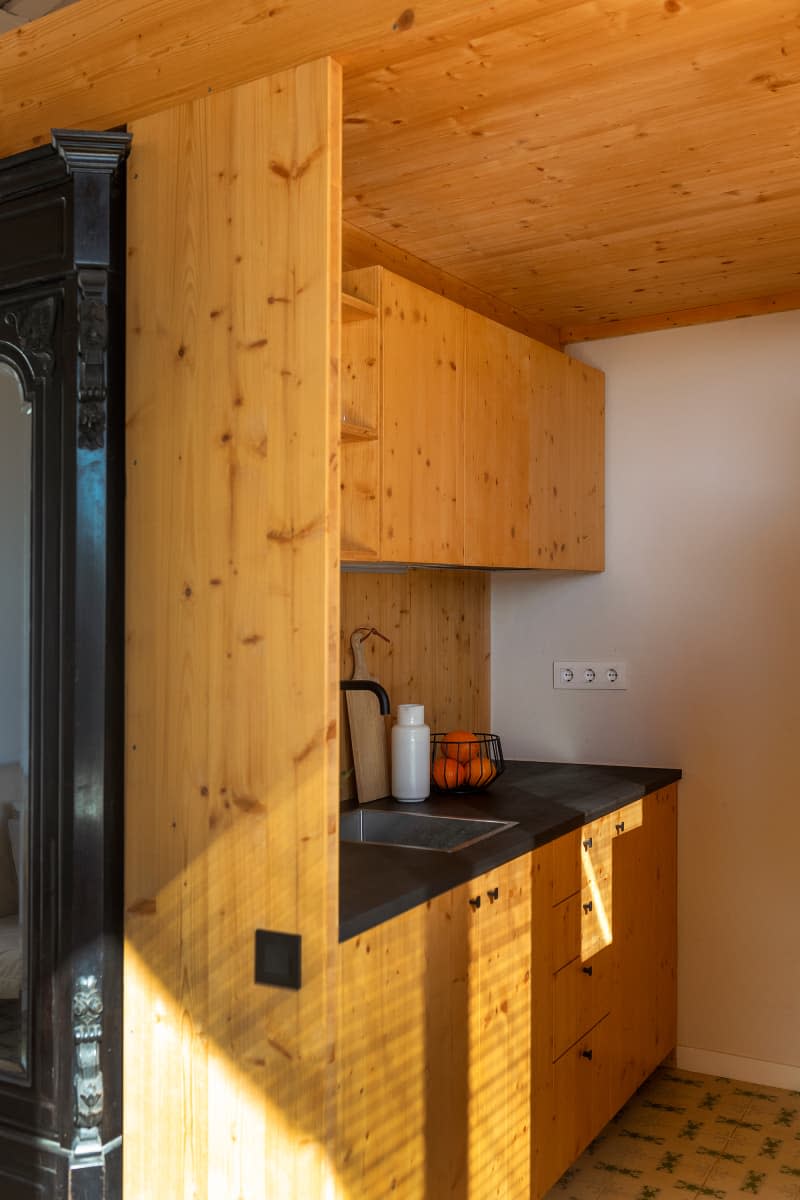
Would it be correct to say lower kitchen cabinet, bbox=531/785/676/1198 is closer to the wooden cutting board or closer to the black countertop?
the black countertop

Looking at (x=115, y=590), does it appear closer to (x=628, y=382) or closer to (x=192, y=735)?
(x=192, y=735)

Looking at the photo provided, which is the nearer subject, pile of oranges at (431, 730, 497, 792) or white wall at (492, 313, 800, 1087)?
pile of oranges at (431, 730, 497, 792)

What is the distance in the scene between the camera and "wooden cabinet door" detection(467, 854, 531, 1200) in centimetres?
233

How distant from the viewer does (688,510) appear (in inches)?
145

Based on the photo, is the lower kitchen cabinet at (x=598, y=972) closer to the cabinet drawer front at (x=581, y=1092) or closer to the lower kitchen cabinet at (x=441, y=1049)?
the cabinet drawer front at (x=581, y=1092)

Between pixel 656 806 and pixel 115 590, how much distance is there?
2037 millimetres

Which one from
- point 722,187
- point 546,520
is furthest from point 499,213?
point 546,520

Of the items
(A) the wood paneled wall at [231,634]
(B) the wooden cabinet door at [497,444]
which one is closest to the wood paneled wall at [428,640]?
(B) the wooden cabinet door at [497,444]

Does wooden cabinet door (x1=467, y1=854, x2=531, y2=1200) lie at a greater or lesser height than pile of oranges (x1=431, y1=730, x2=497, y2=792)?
lesser

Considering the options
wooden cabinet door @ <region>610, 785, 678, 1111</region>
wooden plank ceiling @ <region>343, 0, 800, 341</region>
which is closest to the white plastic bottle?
wooden cabinet door @ <region>610, 785, 678, 1111</region>

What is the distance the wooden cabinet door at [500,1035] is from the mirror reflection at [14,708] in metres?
0.88

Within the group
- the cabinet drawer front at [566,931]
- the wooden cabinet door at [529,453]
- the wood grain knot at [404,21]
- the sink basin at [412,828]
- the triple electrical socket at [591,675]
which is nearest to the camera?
the wood grain knot at [404,21]

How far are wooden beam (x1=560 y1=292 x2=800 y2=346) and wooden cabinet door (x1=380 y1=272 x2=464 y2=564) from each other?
40.0 inches

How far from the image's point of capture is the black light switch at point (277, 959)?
1819mm
